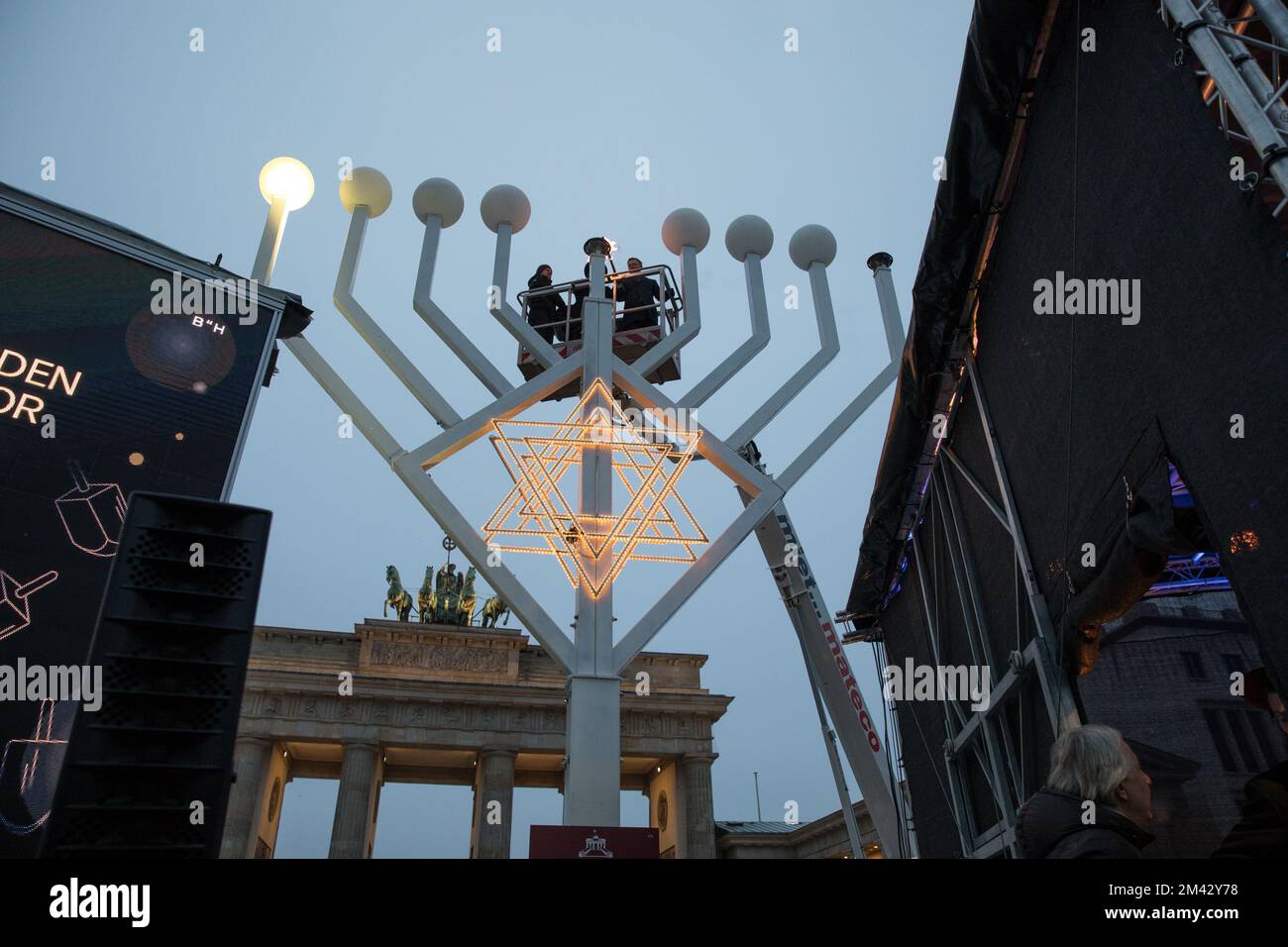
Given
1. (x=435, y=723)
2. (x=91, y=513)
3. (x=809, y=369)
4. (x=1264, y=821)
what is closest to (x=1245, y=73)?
(x=1264, y=821)

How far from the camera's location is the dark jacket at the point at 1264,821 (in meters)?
2.48

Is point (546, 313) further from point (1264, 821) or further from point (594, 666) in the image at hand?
point (1264, 821)

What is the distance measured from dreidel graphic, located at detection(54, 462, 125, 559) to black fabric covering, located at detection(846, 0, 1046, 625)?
596 cm

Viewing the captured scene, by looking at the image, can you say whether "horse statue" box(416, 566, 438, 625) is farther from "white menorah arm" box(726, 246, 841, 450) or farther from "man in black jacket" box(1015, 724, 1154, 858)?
"man in black jacket" box(1015, 724, 1154, 858)

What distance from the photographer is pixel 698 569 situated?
668 centimetres

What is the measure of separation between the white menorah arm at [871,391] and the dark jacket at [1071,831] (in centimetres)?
458

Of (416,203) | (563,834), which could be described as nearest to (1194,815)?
(563,834)

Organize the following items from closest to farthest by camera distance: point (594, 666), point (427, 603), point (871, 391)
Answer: point (594, 666) → point (871, 391) → point (427, 603)

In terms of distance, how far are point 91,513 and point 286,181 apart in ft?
9.41

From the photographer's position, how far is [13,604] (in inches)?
200

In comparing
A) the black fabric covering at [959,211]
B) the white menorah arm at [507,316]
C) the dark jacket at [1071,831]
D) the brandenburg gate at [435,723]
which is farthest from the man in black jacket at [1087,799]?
the brandenburg gate at [435,723]

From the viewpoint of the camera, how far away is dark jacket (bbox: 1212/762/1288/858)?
2484mm
